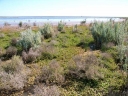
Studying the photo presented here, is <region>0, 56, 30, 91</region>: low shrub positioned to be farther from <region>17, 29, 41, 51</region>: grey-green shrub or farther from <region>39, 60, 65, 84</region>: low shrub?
<region>17, 29, 41, 51</region>: grey-green shrub

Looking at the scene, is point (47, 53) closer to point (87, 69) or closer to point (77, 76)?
point (77, 76)

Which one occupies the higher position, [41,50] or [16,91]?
[41,50]

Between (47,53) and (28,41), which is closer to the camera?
(47,53)

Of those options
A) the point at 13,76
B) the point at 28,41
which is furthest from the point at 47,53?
the point at 13,76

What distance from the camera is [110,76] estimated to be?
1073 cm

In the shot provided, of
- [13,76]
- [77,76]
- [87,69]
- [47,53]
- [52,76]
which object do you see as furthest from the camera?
[47,53]

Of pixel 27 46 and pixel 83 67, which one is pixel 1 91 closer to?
pixel 83 67

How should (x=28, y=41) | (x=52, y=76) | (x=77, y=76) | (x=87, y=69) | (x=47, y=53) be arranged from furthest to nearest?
(x=28, y=41), (x=47, y=53), (x=77, y=76), (x=87, y=69), (x=52, y=76)

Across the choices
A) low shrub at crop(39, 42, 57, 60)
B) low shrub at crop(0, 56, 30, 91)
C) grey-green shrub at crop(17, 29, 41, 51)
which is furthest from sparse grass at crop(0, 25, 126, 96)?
grey-green shrub at crop(17, 29, 41, 51)

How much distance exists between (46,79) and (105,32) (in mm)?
8464

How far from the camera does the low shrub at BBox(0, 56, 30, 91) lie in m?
9.64

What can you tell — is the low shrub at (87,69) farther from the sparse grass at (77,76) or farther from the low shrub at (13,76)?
the low shrub at (13,76)

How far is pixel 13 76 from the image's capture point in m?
10.0

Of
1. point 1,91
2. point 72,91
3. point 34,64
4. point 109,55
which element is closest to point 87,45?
point 109,55
